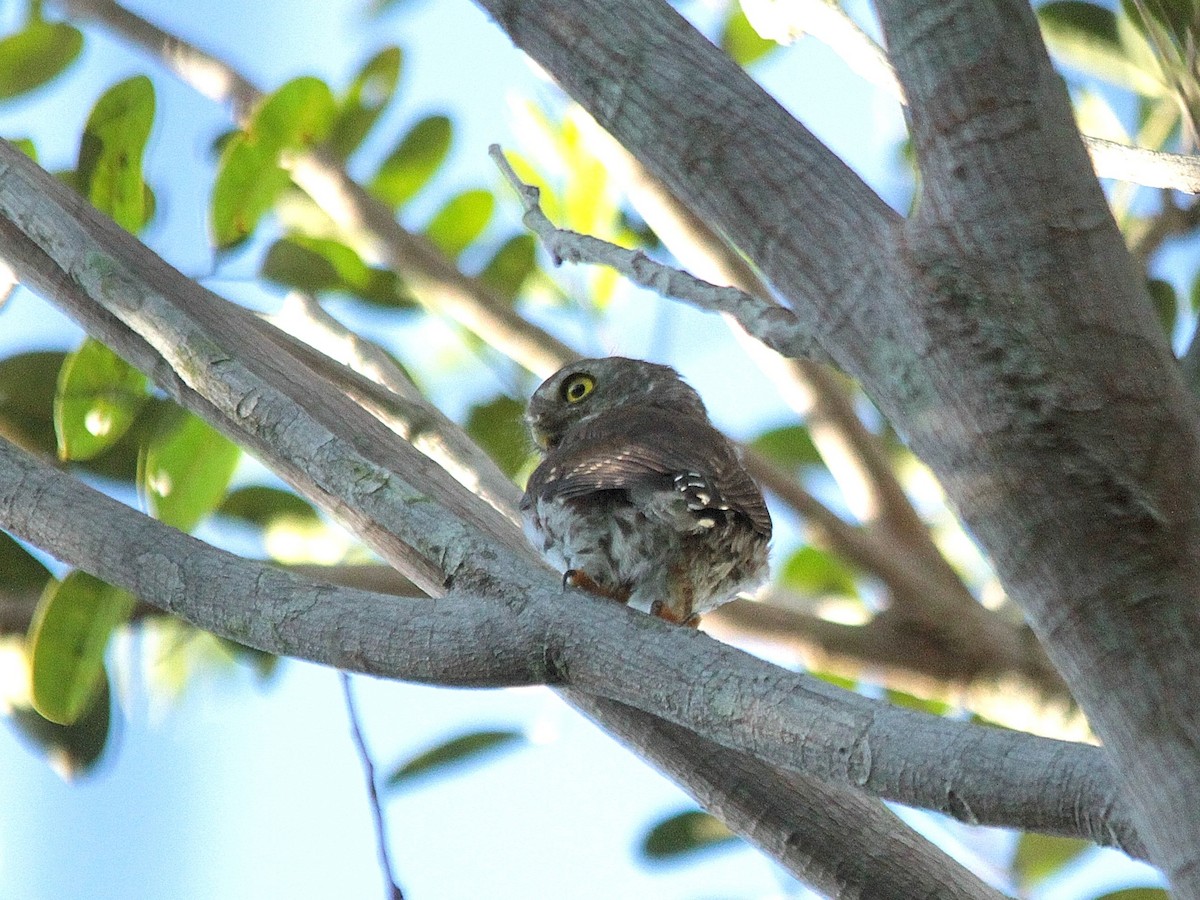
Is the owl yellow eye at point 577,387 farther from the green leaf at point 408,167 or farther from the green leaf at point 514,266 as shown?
the green leaf at point 408,167

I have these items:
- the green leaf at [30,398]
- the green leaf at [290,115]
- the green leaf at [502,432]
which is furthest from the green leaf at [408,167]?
the green leaf at [30,398]

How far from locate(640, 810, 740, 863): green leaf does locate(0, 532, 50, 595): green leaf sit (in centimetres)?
162

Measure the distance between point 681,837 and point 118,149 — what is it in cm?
217

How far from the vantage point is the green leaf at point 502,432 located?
423 centimetres

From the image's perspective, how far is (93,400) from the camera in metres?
3.06

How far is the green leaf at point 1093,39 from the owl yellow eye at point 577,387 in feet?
5.18

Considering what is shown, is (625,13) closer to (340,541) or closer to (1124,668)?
(1124,668)

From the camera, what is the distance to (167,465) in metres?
3.03

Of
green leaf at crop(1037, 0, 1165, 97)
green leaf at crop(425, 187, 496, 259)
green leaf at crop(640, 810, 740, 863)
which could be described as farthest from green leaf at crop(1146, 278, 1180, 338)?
green leaf at crop(425, 187, 496, 259)

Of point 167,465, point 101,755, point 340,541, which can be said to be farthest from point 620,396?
point 101,755

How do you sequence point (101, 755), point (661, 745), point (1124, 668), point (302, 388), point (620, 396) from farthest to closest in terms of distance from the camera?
point (620, 396) < point (101, 755) < point (302, 388) < point (661, 745) < point (1124, 668)

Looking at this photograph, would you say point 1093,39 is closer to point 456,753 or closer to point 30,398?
point 456,753

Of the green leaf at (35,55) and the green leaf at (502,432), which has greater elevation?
the green leaf at (35,55)

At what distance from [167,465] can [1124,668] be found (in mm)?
2252
